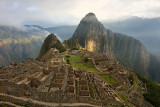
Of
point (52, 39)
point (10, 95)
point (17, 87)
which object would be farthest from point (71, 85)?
point (52, 39)

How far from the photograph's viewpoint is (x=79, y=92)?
20391 mm

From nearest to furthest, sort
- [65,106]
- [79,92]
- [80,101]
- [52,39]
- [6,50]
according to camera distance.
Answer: [65,106]
[80,101]
[79,92]
[52,39]
[6,50]

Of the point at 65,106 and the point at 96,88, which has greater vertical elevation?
the point at 65,106

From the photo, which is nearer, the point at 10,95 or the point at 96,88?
the point at 10,95

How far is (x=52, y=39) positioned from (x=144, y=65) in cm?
17395

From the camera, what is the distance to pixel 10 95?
18594 mm

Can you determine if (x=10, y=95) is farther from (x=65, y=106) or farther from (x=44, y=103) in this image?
(x=65, y=106)

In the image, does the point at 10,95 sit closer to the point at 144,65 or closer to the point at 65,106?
the point at 65,106

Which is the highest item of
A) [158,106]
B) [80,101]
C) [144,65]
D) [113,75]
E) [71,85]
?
[71,85]

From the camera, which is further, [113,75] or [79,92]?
[113,75]

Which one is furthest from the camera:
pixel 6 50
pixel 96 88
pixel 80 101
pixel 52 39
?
pixel 6 50

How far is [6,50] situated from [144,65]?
263 m

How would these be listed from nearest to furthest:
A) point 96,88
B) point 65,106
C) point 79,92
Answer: point 65,106
point 79,92
point 96,88

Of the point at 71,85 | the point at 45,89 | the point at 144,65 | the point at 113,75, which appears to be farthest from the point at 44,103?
the point at 144,65
